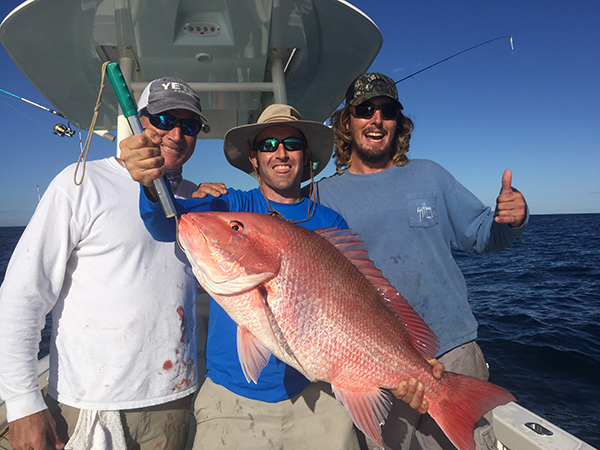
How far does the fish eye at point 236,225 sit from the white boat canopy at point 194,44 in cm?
265

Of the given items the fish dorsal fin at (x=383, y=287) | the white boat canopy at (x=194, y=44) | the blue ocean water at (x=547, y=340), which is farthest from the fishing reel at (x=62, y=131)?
the blue ocean water at (x=547, y=340)

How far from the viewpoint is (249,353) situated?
1536 mm

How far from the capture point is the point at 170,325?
190cm

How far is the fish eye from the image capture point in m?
1.60

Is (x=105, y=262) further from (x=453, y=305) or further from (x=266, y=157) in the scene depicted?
(x=453, y=305)

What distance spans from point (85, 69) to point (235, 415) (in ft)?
14.0

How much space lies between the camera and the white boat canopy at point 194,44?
3.23 metres

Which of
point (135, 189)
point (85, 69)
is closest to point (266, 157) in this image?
point (135, 189)

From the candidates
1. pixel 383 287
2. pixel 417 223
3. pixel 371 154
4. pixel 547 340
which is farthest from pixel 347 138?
pixel 547 340

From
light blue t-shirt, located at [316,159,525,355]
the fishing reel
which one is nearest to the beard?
light blue t-shirt, located at [316,159,525,355]

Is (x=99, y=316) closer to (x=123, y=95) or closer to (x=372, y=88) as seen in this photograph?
(x=123, y=95)

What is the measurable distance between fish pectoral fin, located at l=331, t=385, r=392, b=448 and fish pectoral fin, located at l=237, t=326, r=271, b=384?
426mm

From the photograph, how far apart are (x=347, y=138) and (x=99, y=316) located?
7.14 ft

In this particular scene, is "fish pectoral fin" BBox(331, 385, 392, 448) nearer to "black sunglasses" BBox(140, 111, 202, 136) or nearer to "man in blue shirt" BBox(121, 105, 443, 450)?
"man in blue shirt" BBox(121, 105, 443, 450)
